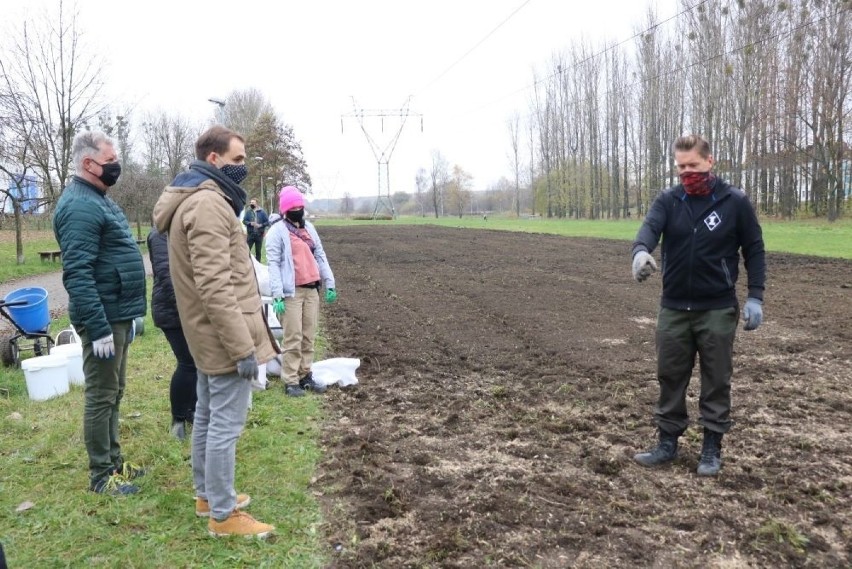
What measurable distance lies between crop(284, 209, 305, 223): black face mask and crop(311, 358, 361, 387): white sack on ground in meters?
1.48

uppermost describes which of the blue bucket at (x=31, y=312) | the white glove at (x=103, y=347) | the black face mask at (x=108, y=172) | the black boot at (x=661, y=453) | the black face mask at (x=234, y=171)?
the black face mask at (x=108, y=172)

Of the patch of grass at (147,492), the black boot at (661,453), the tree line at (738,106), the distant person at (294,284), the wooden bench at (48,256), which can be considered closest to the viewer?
the patch of grass at (147,492)

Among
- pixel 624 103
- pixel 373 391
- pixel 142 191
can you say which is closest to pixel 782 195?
pixel 624 103

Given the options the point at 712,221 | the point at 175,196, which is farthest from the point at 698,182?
the point at 175,196

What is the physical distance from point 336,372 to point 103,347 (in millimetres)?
2892

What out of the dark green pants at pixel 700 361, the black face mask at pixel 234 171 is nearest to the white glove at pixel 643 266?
the dark green pants at pixel 700 361

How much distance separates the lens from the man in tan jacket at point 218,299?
2973mm

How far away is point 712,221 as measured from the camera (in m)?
3.80

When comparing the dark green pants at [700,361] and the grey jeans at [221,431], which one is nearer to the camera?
the grey jeans at [221,431]

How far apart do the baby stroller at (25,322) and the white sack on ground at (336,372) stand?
120 inches

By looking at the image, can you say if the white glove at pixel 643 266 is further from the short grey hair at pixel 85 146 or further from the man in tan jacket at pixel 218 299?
the short grey hair at pixel 85 146

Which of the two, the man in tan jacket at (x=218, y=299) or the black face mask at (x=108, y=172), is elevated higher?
the black face mask at (x=108, y=172)

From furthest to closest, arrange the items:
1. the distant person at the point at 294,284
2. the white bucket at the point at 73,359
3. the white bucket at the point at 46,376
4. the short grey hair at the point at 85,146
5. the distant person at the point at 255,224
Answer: the distant person at the point at 255,224
the white bucket at the point at 73,359
the distant person at the point at 294,284
the white bucket at the point at 46,376
the short grey hair at the point at 85,146

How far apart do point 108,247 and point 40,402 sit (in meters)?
2.78
